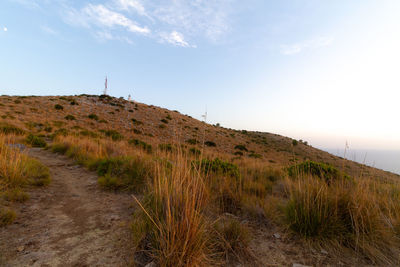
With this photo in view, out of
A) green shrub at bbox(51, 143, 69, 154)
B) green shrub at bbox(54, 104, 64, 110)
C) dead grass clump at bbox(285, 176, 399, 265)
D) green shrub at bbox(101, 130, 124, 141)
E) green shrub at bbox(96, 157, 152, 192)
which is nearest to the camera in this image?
dead grass clump at bbox(285, 176, 399, 265)

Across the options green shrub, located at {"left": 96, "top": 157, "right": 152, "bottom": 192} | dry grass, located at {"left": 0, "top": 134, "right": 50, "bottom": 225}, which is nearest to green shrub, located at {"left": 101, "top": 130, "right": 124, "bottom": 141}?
green shrub, located at {"left": 96, "top": 157, "right": 152, "bottom": 192}

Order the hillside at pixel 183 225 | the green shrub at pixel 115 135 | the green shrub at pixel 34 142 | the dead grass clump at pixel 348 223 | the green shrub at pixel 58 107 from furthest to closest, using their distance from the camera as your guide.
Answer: the green shrub at pixel 58 107
the green shrub at pixel 115 135
the green shrub at pixel 34 142
the dead grass clump at pixel 348 223
the hillside at pixel 183 225

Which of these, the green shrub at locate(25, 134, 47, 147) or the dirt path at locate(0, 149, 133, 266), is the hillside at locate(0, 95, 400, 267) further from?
the green shrub at locate(25, 134, 47, 147)

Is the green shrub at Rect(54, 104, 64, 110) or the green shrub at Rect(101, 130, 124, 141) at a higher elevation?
the green shrub at Rect(54, 104, 64, 110)

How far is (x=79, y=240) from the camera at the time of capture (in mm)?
2000

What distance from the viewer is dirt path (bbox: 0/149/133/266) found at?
1703 mm

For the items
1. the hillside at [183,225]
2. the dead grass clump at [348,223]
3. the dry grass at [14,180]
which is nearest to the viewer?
the hillside at [183,225]

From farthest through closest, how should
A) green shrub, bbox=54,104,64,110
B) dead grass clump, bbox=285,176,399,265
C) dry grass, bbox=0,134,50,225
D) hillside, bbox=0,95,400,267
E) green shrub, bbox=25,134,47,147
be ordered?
green shrub, bbox=54,104,64,110 < green shrub, bbox=25,134,47,147 < dry grass, bbox=0,134,50,225 < dead grass clump, bbox=285,176,399,265 < hillside, bbox=0,95,400,267

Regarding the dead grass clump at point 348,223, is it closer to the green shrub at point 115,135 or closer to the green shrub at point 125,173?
the green shrub at point 125,173

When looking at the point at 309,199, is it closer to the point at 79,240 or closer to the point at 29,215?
the point at 79,240

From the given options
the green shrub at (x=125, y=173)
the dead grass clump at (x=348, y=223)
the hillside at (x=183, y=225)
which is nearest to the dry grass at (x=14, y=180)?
the hillside at (x=183, y=225)

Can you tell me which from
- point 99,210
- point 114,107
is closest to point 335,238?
point 99,210

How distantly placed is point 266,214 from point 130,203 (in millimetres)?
2353

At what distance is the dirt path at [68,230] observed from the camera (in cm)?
170
